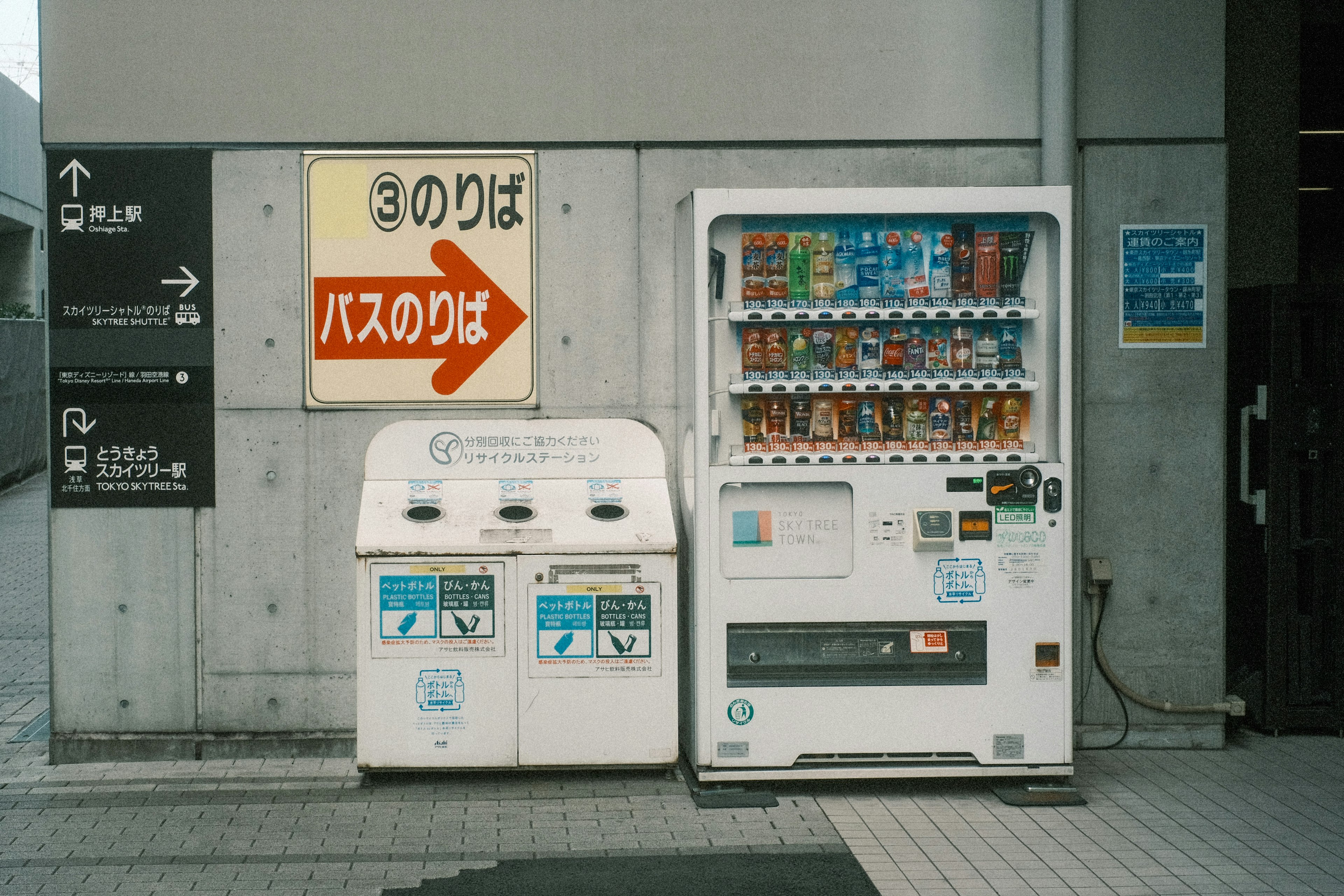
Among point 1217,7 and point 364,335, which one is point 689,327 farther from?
point 1217,7

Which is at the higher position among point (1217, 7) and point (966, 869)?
point (1217, 7)

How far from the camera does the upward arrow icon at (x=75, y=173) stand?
5.72 m

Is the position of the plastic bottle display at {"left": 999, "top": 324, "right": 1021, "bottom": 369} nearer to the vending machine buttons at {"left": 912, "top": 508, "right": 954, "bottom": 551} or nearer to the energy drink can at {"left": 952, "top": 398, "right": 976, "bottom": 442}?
the energy drink can at {"left": 952, "top": 398, "right": 976, "bottom": 442}

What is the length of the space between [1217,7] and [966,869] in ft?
14.2

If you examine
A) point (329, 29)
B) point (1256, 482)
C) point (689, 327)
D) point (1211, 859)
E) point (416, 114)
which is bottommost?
point (1211, 859)

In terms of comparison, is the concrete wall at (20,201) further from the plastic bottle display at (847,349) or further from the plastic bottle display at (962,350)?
the plastic bottle display at (962,350)

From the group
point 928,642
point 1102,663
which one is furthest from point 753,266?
point 1102,663

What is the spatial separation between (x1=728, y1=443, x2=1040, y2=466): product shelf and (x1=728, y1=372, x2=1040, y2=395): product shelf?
272mm

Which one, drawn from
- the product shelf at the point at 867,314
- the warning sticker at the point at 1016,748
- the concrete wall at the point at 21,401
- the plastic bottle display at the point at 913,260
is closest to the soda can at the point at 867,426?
the product shelf at the point at 867,314

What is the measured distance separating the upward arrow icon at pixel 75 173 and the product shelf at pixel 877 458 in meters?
3.36

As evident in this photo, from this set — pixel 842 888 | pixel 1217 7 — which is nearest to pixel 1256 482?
pixel 1217 7

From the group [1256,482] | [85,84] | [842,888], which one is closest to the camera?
[842,888]

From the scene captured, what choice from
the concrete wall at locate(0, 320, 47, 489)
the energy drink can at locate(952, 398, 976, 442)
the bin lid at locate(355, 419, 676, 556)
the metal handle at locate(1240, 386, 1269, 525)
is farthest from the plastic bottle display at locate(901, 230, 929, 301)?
the concrete wall at locate(0, 320, 47, 489)

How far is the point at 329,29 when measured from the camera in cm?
575
